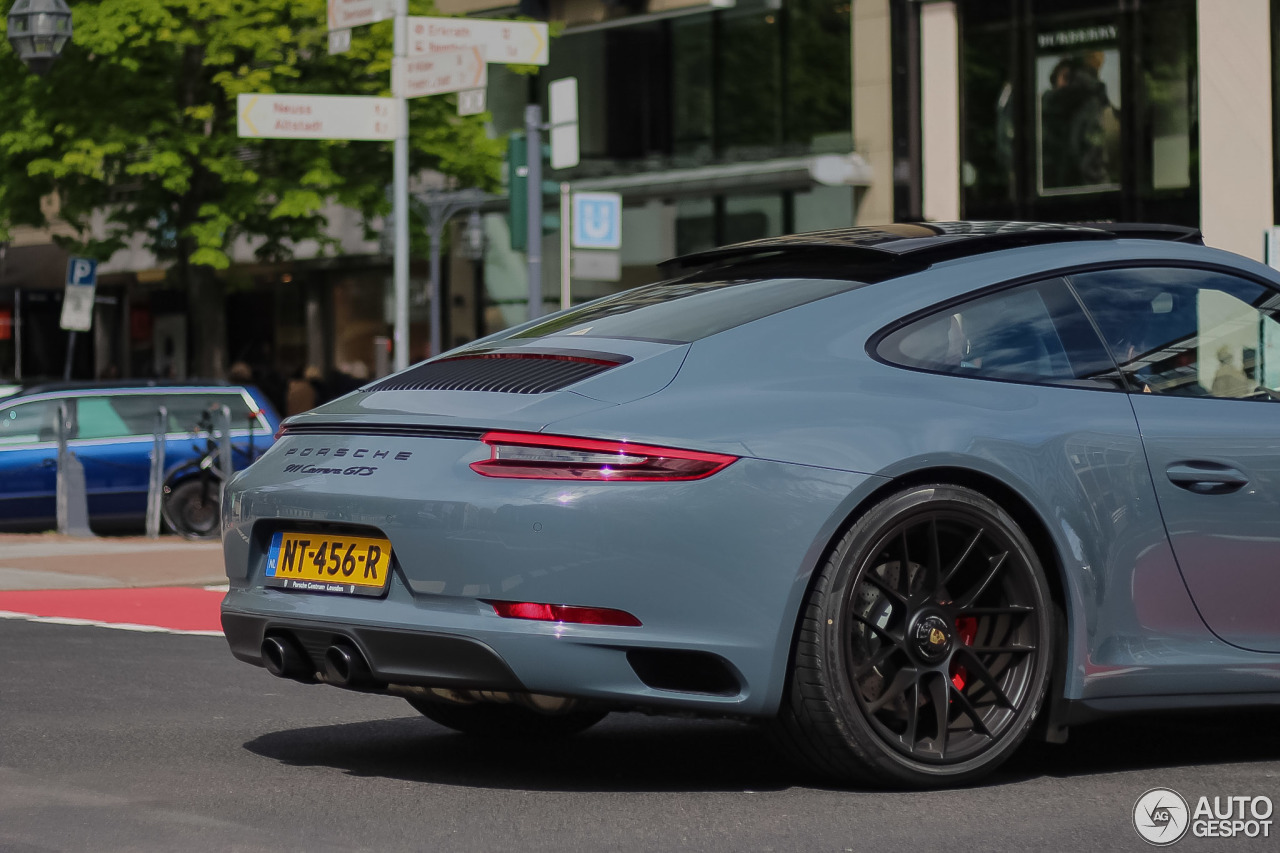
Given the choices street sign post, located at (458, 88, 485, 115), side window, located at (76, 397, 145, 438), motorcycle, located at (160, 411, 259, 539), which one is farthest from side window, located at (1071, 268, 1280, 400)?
side window, located at (76, 397, 145, 438)

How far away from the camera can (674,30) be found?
30.0 m

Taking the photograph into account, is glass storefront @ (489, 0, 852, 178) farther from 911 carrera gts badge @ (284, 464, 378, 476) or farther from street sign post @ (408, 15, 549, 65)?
911 carrera gts badge @ (284, 464, 378, 476)

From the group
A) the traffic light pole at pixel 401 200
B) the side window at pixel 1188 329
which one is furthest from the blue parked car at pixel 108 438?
the side window at pixel 1188 329

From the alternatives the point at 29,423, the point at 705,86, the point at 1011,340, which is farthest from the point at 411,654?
the point at 705,86

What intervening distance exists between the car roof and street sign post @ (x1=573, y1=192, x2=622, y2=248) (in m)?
12.0

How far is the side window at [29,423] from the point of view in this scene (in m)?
17.4

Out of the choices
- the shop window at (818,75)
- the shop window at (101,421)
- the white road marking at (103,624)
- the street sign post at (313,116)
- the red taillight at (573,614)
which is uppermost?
the shop window at (818,75)

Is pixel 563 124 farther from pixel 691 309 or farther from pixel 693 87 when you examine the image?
pixel 691 309

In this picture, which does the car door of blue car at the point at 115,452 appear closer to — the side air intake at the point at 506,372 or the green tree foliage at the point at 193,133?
the green tree foliage at the point at 193,133

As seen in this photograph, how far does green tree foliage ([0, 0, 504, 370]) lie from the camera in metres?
24.6

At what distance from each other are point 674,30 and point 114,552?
17.1 metres

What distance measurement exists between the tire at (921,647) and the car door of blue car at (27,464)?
13791mm

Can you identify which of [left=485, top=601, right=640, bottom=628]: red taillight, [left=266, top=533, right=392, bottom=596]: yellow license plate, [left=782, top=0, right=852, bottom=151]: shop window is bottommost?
[left=485, top=601, right=640, bottom=628]: red taillight

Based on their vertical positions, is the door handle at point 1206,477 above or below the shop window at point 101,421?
above
